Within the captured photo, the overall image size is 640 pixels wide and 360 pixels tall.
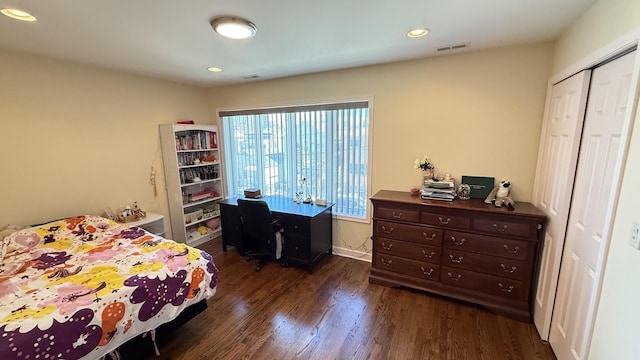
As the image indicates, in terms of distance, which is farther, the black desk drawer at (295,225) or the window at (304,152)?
the window at (304,152)

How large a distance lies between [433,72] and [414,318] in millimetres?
2394

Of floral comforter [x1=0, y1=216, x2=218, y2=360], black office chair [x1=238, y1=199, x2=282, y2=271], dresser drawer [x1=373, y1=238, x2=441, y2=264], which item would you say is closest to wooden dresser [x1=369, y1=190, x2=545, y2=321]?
dresser drawer [x1=373, y1=238, x2=441, y2=264]

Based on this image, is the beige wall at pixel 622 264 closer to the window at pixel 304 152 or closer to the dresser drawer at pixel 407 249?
the dresser drawer at pixel 407 249

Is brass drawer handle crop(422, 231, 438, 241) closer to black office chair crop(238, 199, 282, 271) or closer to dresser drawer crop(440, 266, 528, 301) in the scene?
dresser drawer crop(440, 266, 528, 301)

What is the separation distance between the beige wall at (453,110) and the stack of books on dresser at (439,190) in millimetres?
231

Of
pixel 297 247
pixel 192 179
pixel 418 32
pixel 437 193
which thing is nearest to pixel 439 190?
pixel 437 193

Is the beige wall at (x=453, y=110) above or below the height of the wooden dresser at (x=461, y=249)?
above

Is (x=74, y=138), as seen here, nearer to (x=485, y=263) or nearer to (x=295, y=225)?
(x=295, y=225)

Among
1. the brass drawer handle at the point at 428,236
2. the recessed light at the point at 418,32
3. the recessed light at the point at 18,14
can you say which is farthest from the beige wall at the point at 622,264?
the recessed light at the point at 18,14

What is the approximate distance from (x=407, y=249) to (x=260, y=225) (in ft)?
5.36

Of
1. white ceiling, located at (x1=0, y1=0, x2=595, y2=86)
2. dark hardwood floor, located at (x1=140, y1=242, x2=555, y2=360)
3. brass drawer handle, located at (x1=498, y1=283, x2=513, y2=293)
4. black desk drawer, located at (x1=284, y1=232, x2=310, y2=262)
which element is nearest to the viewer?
white ceiling, located at (x1=0, y1=0, x2=595, y2=86)

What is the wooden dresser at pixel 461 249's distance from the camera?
215cm

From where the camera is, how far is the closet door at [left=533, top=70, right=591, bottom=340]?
172 centimetres

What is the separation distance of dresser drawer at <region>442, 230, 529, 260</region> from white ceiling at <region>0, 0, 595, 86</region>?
1685 millimetres
